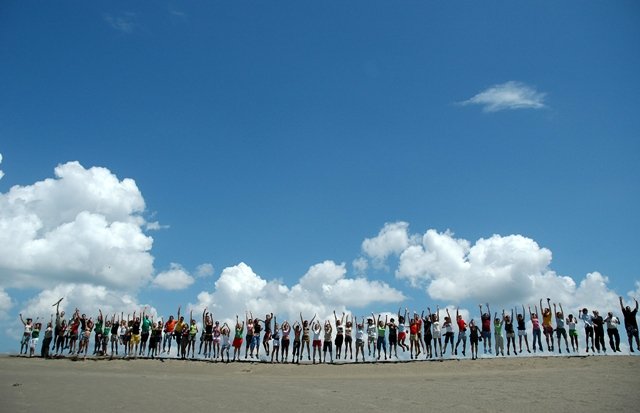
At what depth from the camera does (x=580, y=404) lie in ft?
39.7

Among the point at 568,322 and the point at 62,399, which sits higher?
the point at 568,322

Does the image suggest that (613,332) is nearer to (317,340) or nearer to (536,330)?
(536,330)

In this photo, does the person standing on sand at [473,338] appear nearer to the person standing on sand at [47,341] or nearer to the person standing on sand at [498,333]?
the person standing on sand at [498,333]

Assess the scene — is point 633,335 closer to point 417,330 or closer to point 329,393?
point 417,330

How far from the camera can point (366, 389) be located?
1539 cm

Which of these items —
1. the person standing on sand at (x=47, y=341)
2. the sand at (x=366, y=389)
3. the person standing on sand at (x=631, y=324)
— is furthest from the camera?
the person standing on sand at (x=47, y=341)

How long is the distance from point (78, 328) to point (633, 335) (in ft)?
102

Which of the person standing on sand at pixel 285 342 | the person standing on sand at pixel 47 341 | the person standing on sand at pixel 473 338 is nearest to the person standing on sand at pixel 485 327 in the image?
the person standing on sand at pixel 473 338

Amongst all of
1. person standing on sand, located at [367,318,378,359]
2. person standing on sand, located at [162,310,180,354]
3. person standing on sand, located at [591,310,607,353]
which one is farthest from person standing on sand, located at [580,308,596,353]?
person standing on sand, located at [162,310,180,354]

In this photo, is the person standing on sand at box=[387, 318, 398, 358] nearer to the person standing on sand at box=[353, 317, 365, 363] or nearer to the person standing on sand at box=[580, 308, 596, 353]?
the person standing on sand at box=[353, 317, 365, 363]

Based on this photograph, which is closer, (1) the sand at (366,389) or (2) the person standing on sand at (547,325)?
(1) the sand at (366,389)

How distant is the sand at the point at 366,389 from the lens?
1180cm

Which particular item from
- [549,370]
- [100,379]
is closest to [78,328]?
[100,379]

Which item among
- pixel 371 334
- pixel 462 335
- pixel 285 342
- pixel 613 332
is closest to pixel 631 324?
pixel 613 332
